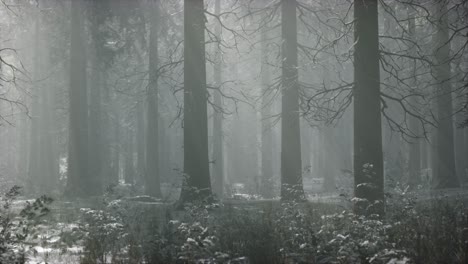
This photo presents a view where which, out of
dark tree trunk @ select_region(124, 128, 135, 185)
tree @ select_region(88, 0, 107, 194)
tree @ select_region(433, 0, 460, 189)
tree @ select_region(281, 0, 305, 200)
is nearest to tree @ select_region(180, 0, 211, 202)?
tree @ select_region(281, 0, 305, 200)

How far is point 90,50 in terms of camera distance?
74.2 ft

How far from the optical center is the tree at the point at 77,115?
62.2 ft

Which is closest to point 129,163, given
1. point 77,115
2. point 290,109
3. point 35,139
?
point 35,139

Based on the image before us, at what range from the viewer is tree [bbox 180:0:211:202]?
12672mm

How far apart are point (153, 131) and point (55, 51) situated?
23.3 ft

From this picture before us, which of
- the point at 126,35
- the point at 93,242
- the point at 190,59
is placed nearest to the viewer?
the point at 93,242

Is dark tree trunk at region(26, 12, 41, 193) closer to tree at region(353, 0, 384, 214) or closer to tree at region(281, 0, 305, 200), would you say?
tree at region(281, 0, 305, 200)

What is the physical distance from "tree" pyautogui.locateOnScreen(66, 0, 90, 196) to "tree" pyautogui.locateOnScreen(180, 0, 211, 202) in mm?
7893

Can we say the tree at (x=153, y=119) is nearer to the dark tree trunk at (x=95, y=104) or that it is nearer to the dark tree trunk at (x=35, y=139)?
the dark tree trunk at (x=95, y=104)

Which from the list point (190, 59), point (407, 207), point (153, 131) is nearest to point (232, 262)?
point (407, 207)

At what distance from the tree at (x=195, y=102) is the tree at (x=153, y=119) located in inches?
326

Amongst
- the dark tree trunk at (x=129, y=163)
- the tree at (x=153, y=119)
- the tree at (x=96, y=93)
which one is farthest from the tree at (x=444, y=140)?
the dark tree trunk at (x=129, y=163)

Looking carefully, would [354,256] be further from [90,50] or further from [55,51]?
[55,51]

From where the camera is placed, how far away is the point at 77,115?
19453 millimetres
